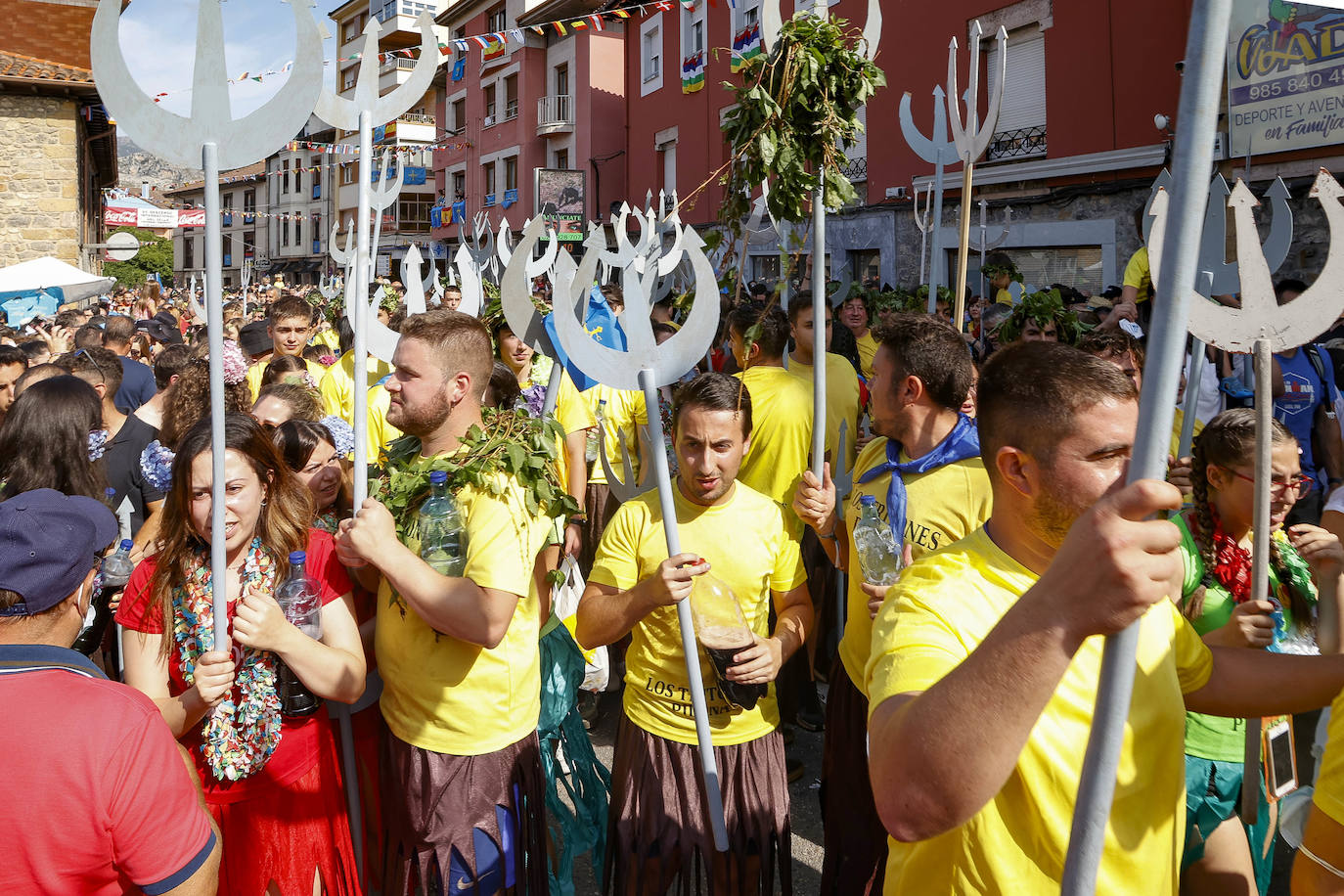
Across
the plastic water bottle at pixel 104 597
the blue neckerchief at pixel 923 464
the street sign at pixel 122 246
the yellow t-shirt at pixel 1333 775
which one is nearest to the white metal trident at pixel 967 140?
the blue neckerchief at pixel 923 464

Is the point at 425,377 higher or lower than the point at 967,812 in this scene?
higher

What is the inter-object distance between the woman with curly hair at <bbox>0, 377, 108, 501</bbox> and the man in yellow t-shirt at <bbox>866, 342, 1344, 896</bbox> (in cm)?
334

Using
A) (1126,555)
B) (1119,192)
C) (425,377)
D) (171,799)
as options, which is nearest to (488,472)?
(425,377)

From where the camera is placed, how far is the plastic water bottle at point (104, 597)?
3219 millimetres

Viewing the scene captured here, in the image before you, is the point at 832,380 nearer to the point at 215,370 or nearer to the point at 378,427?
the point at 378,427

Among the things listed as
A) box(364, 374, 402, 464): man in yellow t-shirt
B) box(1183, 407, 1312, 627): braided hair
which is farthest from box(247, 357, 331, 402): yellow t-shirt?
box(1183, 407, 1312, 627): braided hair

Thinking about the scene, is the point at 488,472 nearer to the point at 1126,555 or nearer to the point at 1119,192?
the point at 1126,555

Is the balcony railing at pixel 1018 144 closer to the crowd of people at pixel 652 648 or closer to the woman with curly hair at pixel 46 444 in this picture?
the crowd of people at pixel 652 648

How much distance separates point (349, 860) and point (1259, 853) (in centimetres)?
262

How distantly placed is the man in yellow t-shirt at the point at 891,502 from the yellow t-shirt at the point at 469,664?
0.97m

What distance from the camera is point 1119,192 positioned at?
536 inches

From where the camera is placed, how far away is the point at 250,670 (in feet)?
8.39

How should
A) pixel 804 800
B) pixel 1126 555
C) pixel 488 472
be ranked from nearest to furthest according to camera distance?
pixel 1126 555, pixel 488 472, pixel 804 800

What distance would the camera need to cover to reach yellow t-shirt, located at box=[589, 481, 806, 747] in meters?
2.99
